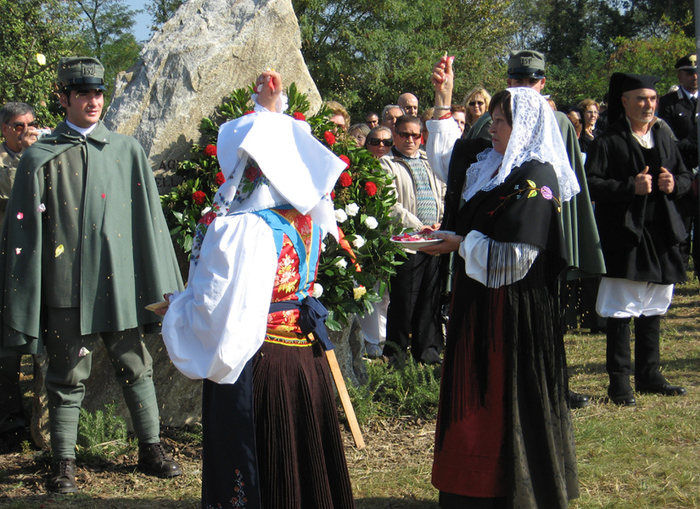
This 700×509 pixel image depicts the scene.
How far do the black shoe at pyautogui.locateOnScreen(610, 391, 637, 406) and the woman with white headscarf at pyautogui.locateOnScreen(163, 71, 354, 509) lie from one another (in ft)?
9.23

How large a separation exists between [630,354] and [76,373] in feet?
12.0

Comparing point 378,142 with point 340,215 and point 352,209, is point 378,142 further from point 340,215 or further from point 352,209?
point 340,215

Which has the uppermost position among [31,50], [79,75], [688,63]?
[31,50]

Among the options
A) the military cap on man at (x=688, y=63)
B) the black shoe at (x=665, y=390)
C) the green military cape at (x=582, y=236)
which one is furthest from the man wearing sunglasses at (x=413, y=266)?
the military cap on man at (x=688, y=63)

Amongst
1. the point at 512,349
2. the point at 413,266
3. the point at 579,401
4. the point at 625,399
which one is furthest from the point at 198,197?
the point at 625,399

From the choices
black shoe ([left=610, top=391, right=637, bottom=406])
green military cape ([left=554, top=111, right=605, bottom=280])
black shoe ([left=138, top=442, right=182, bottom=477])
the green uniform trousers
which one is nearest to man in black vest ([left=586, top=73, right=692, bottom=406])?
black shoe ([left=610, top=391, right=637, bottom=406])

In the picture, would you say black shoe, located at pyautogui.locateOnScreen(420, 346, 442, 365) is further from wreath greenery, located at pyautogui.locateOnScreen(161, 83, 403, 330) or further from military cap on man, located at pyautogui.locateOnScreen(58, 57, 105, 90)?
military cap on man, located at pyautogui.locateOnScreen(58, 57, 105, 90)

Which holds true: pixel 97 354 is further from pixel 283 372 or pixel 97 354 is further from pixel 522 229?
pixel 522 229

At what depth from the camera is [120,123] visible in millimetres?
4750

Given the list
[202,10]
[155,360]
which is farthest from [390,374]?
[202,10]

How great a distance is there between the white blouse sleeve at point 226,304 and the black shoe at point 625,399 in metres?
3.35

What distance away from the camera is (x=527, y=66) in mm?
4156

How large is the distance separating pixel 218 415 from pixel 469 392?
1.12 meters

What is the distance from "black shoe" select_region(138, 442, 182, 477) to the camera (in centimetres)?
395
